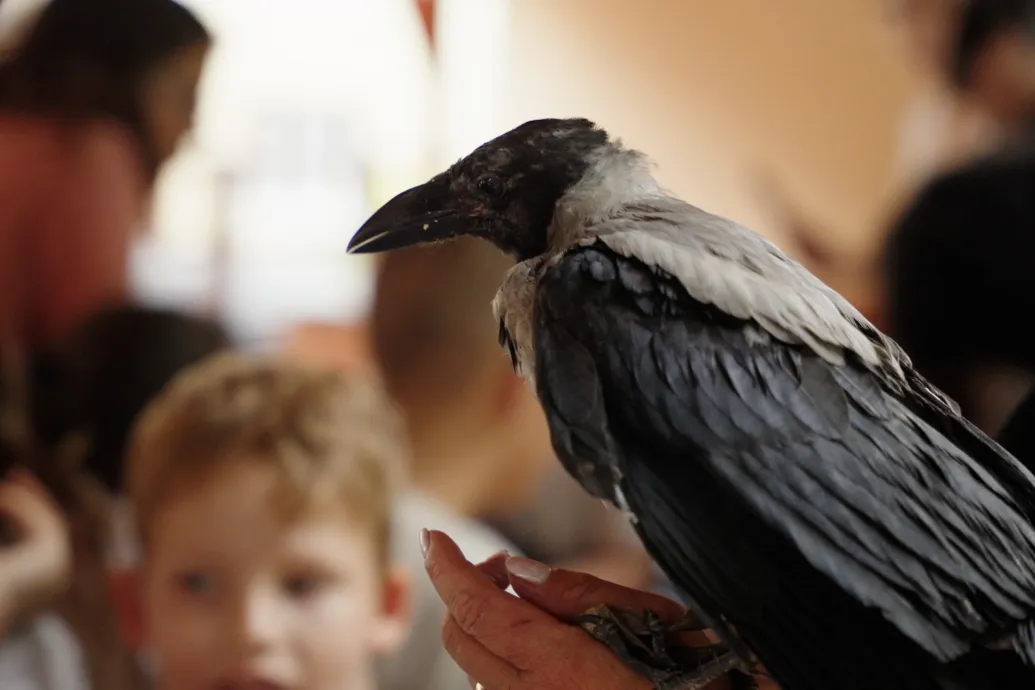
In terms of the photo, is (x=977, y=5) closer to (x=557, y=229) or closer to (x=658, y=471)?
(x=557, y=229)

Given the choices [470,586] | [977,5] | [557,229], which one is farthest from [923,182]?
[470,586]

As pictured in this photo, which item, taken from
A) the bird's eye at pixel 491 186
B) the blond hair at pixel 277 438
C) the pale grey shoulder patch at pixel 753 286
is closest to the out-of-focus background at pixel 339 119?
the blond hair at pixel 277 438

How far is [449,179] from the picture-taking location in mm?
795

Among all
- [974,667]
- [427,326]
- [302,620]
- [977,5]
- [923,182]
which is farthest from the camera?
[923,182]

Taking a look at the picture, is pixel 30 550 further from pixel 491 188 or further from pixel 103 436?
pixel 491 188

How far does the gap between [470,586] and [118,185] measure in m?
1.05

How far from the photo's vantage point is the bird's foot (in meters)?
0.70

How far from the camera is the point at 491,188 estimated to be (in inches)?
31.3

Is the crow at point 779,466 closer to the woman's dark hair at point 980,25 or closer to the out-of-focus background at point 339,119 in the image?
the out-of-focus background at point 339,119

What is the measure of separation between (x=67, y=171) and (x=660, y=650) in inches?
50.8

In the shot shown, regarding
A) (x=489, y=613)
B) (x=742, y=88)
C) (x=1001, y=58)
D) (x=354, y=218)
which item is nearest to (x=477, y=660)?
(x=489, y=613)

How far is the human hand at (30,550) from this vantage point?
147 cm

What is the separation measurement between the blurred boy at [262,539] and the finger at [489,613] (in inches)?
24.8

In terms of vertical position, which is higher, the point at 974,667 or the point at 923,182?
the point at 923,182
